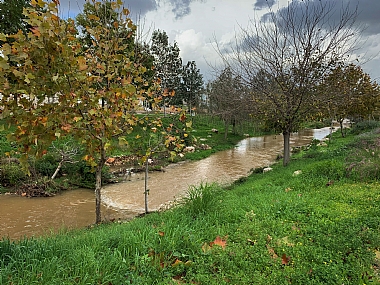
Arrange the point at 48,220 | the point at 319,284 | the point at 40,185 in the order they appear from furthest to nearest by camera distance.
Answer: the point at 40,185, the point at 48,220, the point at 319,284

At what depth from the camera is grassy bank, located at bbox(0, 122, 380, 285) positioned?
2.88 meters

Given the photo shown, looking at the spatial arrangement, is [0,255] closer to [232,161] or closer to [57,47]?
[57,47]

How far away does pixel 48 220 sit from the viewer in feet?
26.7

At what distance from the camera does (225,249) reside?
360 centimetres

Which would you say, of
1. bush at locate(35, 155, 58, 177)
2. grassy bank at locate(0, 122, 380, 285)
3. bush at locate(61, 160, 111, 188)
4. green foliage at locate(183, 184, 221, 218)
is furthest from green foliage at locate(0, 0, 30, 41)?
grassy bank at locate(0, 122, 380, 285)

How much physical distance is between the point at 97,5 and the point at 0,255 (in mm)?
4767

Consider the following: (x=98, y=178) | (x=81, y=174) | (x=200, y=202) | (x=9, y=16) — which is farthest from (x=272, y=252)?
(x=9, y=16)

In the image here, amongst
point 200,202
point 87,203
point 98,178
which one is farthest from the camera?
point 87,203

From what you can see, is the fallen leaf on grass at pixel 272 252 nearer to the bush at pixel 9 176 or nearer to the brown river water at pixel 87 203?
the brown river water at pixel 87 203

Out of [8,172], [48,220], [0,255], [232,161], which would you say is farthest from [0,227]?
[232,161]

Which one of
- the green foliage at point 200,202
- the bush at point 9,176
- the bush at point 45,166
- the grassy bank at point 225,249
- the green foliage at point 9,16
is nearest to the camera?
the grassy bank at point 225,249

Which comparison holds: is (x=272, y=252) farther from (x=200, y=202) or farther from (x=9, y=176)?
(x=9, y=176)

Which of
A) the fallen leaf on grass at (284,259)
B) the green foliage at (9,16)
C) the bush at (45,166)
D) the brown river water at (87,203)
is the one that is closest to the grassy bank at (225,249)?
the fallen leaf on grass at (284,259)

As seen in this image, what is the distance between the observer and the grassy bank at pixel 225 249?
288cm
